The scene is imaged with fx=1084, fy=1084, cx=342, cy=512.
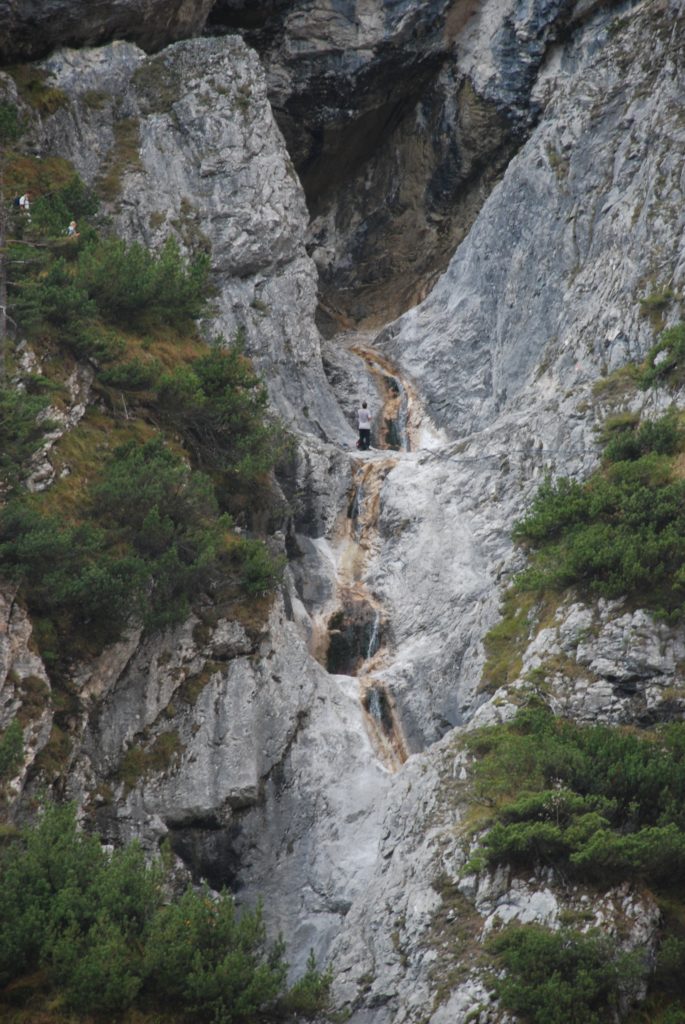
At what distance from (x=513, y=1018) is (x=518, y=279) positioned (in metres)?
24.6

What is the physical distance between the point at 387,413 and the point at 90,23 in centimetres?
1599

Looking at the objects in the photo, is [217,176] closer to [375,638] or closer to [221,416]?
[221,416]

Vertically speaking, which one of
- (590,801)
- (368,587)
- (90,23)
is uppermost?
(90,23)

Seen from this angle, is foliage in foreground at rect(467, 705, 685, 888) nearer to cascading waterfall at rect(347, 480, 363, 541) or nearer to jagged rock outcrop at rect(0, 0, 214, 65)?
cascading waterfall at rect(347, 480, 363, 541)

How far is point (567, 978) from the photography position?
48.1 ft

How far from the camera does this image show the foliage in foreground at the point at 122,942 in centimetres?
Result: 1477

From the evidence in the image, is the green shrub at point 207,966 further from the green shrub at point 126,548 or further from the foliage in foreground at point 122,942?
the green shrub at point 126,548

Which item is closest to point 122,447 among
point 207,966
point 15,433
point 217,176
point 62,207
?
point 15,433

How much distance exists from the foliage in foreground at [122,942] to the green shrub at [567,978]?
325cm

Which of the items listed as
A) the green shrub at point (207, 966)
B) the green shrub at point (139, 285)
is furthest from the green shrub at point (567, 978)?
the green shrub at point (139, 285)

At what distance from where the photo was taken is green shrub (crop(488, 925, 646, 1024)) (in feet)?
46.8

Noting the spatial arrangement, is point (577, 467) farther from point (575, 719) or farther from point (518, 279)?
point (518, 279)

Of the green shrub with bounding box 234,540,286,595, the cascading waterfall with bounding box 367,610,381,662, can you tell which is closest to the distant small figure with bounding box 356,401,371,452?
the cascading waterfall with bounding box 367,610,381,662

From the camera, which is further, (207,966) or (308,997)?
(308,997)
